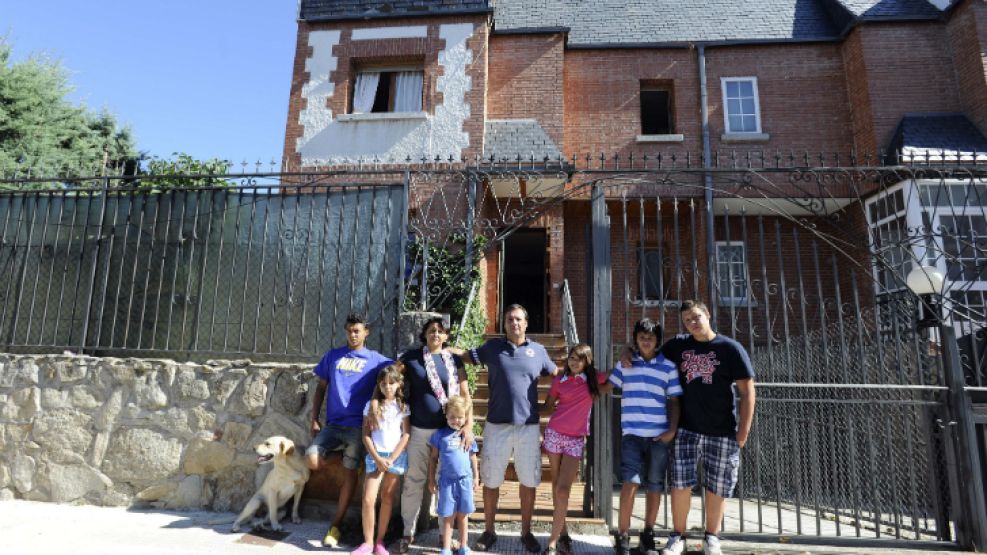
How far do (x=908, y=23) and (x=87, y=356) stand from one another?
15.3 metres

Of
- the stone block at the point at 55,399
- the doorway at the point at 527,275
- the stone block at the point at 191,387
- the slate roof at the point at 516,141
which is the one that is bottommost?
the stone block at the point at 55,399

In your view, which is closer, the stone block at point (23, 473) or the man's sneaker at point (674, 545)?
the man's sneaker at point (674, 545)

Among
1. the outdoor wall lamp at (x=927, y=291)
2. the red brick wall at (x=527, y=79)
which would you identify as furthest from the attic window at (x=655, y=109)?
the outdoor wall lamp at (x=927, y=291)

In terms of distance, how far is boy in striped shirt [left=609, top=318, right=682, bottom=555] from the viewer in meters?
3.78

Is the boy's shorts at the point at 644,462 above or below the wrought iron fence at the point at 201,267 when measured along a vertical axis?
below

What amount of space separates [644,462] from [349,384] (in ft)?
7.47

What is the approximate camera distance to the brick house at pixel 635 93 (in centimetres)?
1067

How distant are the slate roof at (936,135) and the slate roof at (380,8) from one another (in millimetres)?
8532

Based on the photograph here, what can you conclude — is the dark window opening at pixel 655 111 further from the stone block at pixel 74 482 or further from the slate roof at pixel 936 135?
the stone block at pixel 74 482

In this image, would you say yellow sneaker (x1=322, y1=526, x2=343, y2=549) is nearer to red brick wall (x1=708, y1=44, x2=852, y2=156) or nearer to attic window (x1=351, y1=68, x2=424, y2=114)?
attic window (x1=351, y1=68, x2=424, y2=114)

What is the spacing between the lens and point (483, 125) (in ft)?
35.3

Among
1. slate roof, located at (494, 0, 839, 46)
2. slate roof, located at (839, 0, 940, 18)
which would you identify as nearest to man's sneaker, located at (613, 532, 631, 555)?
slate roof, located at (494, 0, 839, 46)

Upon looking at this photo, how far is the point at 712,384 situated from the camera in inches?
148

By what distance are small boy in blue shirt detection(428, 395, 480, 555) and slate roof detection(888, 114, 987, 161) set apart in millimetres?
10301
